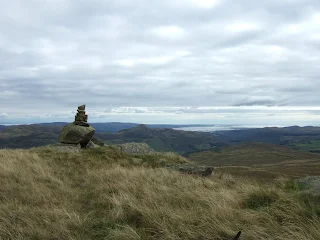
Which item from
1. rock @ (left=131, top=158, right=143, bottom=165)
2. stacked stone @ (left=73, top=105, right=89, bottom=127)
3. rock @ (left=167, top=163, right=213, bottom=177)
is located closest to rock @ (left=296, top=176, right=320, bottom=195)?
rock @ (left=167, top=163, right=213, bottom=177)

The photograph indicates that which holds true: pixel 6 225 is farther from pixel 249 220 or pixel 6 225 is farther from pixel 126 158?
pixel 126 158

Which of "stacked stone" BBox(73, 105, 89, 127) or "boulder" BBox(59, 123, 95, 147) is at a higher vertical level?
"stacked stone" BBox(73, 105, 89, 127)

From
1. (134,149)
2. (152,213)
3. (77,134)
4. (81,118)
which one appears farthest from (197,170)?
(81,118)

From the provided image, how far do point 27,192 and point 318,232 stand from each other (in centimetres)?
884

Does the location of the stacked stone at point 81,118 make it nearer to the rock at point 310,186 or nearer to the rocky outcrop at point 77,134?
the rocky outcrop at point 77,134

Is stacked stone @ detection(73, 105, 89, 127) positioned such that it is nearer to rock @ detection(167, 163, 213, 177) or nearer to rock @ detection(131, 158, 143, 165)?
rock @ detection(131, 158, 143, 165)

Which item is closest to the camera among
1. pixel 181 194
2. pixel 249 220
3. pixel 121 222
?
pixel 249 220

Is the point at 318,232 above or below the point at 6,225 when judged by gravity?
above

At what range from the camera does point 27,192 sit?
987 centimetres

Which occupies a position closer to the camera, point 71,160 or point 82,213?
point 82,213

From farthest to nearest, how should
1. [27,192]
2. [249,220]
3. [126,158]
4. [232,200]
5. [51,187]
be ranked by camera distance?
[126,158] → [51,187] → [27,192] → [232,200] → [249,220]

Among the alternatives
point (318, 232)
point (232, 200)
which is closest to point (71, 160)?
point (232, 200)

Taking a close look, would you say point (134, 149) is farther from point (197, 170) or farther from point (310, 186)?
point (310, 186)

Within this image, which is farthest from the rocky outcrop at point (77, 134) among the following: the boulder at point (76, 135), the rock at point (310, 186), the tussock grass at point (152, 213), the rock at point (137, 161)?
the rock at point (310, 186)
